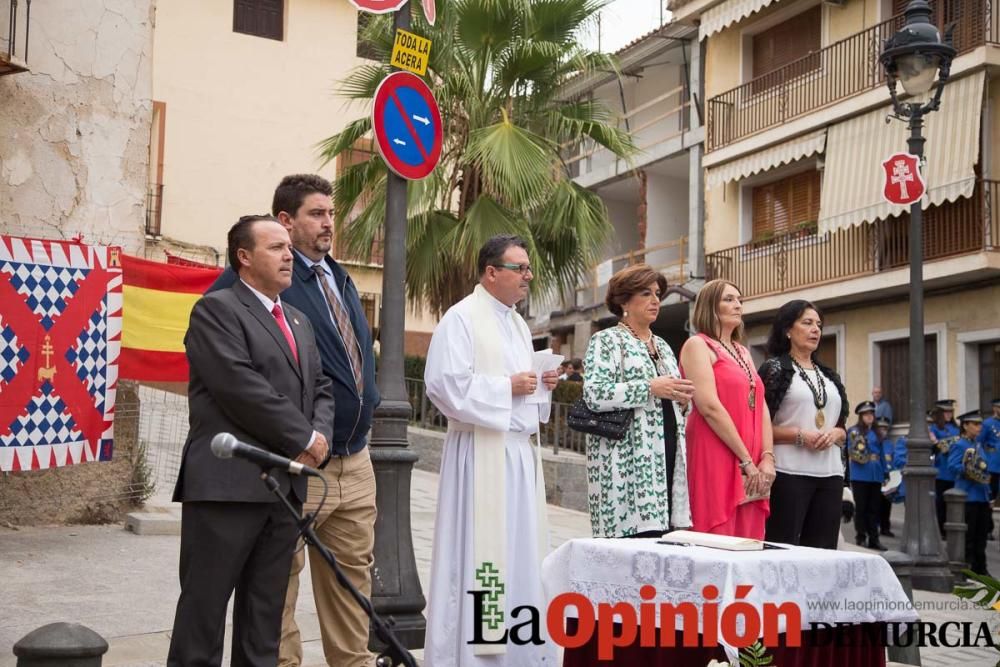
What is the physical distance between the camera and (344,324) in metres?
5.49

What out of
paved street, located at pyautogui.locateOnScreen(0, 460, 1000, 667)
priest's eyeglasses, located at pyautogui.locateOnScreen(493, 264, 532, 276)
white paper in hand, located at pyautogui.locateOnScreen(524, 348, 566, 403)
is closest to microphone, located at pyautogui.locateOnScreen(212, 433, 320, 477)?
white paper in hand, located at pyautogui.locateOnScreen(524, 348, 566, 403)

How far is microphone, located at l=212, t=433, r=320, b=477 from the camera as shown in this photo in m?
3.60

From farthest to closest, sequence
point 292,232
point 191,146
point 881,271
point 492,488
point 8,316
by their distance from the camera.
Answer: point 191,146 < point 881,271 < point 8,316 < point 492,488 < point 292,232

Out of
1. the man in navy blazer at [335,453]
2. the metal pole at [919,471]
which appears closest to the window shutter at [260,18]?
the metal pole at [919,471]

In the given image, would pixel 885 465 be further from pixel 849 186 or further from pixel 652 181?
pixel 652 181

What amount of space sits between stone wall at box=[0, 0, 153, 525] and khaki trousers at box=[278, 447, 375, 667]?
534cm

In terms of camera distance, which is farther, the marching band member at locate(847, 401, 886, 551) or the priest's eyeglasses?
the marching band member at locate(847, 401, 886, 551)

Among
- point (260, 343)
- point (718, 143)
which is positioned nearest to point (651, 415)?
point (260, 343)

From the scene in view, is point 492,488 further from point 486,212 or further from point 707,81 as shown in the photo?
point 707,81

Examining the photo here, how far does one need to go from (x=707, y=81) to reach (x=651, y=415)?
21.9m

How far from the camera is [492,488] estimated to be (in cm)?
591

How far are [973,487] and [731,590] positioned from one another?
10.5m

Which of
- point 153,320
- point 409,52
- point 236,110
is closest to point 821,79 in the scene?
point 236,110

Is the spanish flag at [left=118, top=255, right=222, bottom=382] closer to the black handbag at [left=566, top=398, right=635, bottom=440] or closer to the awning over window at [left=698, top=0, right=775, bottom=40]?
the black handbag at [left=566, top=398, right=635, bottom=440]
